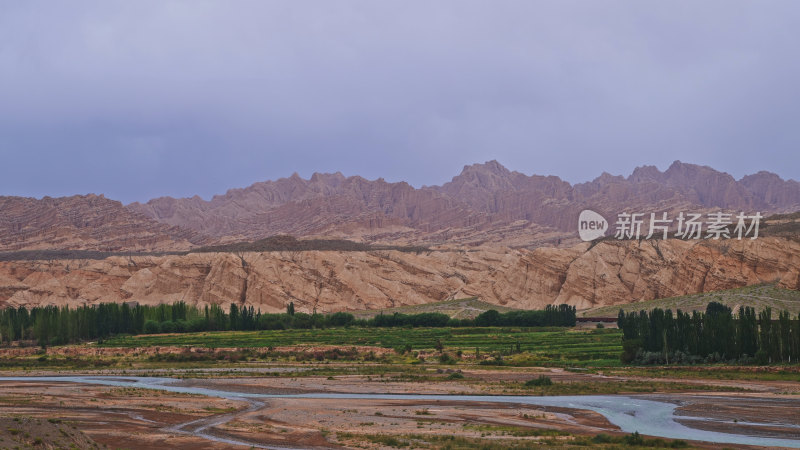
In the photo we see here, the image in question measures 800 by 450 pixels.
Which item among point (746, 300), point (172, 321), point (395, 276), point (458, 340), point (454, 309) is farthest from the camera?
point (395, 276)

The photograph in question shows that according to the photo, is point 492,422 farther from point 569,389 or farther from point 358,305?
point 358,305

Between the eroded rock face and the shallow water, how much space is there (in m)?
93.6

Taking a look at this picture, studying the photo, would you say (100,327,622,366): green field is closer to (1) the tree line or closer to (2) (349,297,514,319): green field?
(1) the tree line

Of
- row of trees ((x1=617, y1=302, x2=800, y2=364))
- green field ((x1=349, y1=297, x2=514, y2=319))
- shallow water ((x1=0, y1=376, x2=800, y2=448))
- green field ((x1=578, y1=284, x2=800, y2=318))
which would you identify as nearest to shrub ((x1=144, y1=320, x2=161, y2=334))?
green field ((x1=349, y1=297, x2=514, y2=319))

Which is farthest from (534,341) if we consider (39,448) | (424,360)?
(39,448)

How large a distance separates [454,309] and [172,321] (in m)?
49.6

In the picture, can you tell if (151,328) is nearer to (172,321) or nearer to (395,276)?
(172,321)

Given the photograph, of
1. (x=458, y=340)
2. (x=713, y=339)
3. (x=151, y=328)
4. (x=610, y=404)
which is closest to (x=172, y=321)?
(x=151, y=328)

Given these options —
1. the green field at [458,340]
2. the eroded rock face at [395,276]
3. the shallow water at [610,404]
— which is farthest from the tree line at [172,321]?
the shallow water at [610,404]

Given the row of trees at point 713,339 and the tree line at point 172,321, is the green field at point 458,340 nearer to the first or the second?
the row of trees at point 713,339

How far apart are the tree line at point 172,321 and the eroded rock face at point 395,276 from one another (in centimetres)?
3066

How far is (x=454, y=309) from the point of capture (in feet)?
477

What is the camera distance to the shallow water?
34.9 meters

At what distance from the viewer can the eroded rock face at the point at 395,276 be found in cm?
14012
